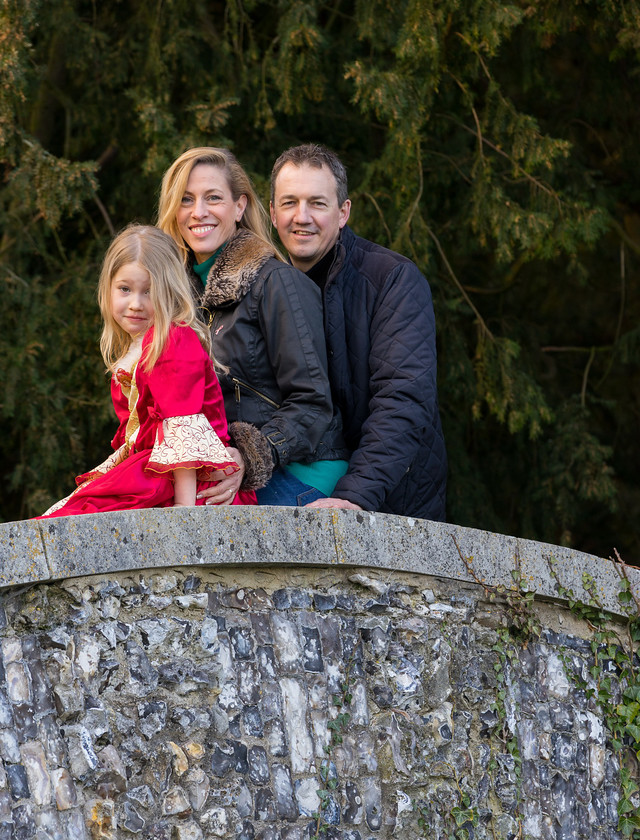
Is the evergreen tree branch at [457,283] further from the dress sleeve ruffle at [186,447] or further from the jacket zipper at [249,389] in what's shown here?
the dress sleeve ruffle at [186,447]

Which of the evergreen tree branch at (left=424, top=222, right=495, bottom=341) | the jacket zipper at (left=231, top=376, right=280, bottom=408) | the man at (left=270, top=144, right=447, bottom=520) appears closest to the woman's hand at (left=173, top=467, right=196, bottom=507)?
the jacket zipper at (left=231, top=376, right=280, bottom=408)

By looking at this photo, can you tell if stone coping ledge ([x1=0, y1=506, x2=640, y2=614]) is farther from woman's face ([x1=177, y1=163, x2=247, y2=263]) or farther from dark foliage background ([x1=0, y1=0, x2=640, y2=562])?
dark foliage background ([x1=0, y1=0, x2=640, y2=562])

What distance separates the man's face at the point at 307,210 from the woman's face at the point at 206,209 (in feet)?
0.67

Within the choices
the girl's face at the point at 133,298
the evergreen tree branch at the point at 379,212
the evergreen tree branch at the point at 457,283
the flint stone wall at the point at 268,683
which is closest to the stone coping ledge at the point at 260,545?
the flint stone wall at the point at 268,683

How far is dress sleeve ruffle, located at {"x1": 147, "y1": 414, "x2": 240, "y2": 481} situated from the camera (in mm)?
3324

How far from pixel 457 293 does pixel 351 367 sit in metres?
3.14

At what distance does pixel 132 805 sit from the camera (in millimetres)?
3092

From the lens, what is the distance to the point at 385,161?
6.37 meters

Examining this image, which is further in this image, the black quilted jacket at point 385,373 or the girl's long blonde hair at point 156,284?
the black quilted jacket at point 385,373

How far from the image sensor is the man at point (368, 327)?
3.84 metres

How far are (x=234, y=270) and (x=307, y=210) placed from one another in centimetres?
38

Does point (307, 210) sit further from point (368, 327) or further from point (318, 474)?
point (318, 474)

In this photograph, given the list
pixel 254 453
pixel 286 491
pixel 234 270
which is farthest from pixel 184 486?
pixel 234 270

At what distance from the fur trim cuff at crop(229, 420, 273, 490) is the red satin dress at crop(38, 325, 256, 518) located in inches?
2.6
